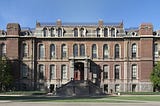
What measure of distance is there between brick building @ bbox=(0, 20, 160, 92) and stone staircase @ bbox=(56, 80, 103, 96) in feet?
22.2

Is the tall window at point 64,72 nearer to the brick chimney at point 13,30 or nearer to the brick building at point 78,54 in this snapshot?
the brick building at point 78,54

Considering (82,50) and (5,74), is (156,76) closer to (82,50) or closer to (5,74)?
(82,50)

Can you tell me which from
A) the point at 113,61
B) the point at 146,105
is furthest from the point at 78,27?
the point at 146,105

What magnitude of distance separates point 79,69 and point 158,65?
1555cm

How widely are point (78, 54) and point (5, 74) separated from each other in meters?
14.9

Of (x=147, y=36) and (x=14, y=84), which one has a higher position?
(x=147, y=36)

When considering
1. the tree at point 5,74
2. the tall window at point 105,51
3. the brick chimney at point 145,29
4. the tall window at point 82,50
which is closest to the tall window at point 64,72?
the tall window at point 82,50

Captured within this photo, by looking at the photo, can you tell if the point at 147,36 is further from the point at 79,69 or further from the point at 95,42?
the point at 79,69

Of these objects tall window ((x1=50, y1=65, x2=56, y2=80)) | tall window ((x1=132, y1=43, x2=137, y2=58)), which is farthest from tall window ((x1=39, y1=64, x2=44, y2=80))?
tall window ((x1=132, y1=43, x2=137, y2=58))

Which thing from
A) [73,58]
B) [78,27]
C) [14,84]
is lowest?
[14,84]

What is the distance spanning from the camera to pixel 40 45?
74.2m

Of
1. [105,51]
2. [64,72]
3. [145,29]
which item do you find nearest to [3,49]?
[64,72]

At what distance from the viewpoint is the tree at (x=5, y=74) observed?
65.6 metres

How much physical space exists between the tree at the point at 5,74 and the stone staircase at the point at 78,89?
9.36 metres
